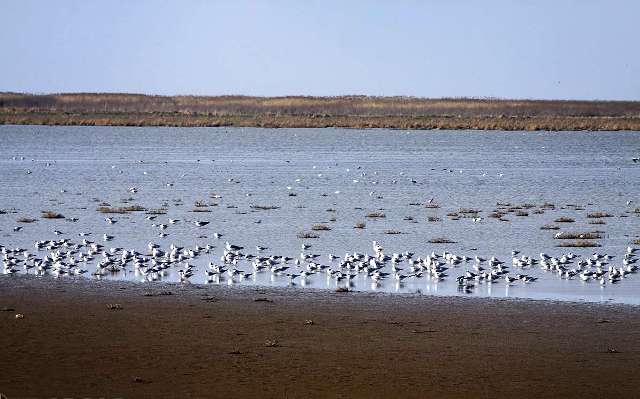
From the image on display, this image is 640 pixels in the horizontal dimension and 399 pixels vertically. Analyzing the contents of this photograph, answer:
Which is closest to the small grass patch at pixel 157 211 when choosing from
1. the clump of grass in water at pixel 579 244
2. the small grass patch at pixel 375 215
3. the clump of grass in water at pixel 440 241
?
the small grass patch at pixel 375 215

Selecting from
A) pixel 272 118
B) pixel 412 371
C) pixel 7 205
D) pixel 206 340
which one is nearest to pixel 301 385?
pixel 412 371

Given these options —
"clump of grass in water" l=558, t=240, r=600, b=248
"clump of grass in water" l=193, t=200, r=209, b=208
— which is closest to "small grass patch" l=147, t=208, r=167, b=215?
"clump of grass in water" l=193, t=200, r=209, b=208

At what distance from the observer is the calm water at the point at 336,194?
20.6 metres

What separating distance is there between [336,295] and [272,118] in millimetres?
93163

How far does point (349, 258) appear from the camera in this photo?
18.0m

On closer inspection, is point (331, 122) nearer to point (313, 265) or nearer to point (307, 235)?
point (307, 235)

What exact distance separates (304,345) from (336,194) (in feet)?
71.0

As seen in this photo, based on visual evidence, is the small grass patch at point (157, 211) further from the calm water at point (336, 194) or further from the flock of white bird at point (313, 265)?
the flock of white bird at point (313, 265)

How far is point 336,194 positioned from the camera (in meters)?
33.4

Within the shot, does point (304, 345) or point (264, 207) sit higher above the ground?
point (264, 207)

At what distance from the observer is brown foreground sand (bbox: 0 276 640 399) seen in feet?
33.3

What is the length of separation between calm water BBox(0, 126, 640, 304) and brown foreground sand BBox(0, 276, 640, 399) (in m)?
1.90

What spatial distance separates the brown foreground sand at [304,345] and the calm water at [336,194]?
1.90 metres

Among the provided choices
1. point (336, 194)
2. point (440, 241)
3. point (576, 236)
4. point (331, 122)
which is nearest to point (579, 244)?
point (576, 236)
